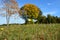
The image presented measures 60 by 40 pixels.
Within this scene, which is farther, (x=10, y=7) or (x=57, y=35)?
(x=10, y=7)

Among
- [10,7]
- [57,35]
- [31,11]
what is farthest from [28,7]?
[57,35]

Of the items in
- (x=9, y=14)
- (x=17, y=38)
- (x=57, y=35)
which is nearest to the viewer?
(x=17, y=38)

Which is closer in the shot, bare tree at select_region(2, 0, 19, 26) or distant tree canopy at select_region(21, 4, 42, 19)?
bare tree at select_region(2, 0, 19, 26)

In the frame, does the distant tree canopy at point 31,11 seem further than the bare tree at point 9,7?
Yes

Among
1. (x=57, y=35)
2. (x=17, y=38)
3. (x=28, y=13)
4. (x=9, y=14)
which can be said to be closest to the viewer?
(x=17, y=38)

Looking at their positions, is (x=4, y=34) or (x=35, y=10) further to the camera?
(x=35, y=10)

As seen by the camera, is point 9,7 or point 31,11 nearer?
point 9,7

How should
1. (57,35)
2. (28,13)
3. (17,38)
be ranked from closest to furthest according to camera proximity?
1. (17,38)
2. (57,35)
3. (28,13)

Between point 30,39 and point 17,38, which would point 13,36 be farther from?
point 30,39

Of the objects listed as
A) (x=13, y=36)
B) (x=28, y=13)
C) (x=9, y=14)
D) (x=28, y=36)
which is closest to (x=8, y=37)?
(x=13, y=36)

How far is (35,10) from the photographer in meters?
47.8

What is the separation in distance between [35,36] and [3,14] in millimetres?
27865

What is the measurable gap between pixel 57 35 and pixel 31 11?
146 feet

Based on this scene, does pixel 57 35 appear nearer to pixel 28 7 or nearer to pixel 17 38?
pixel 17 38
